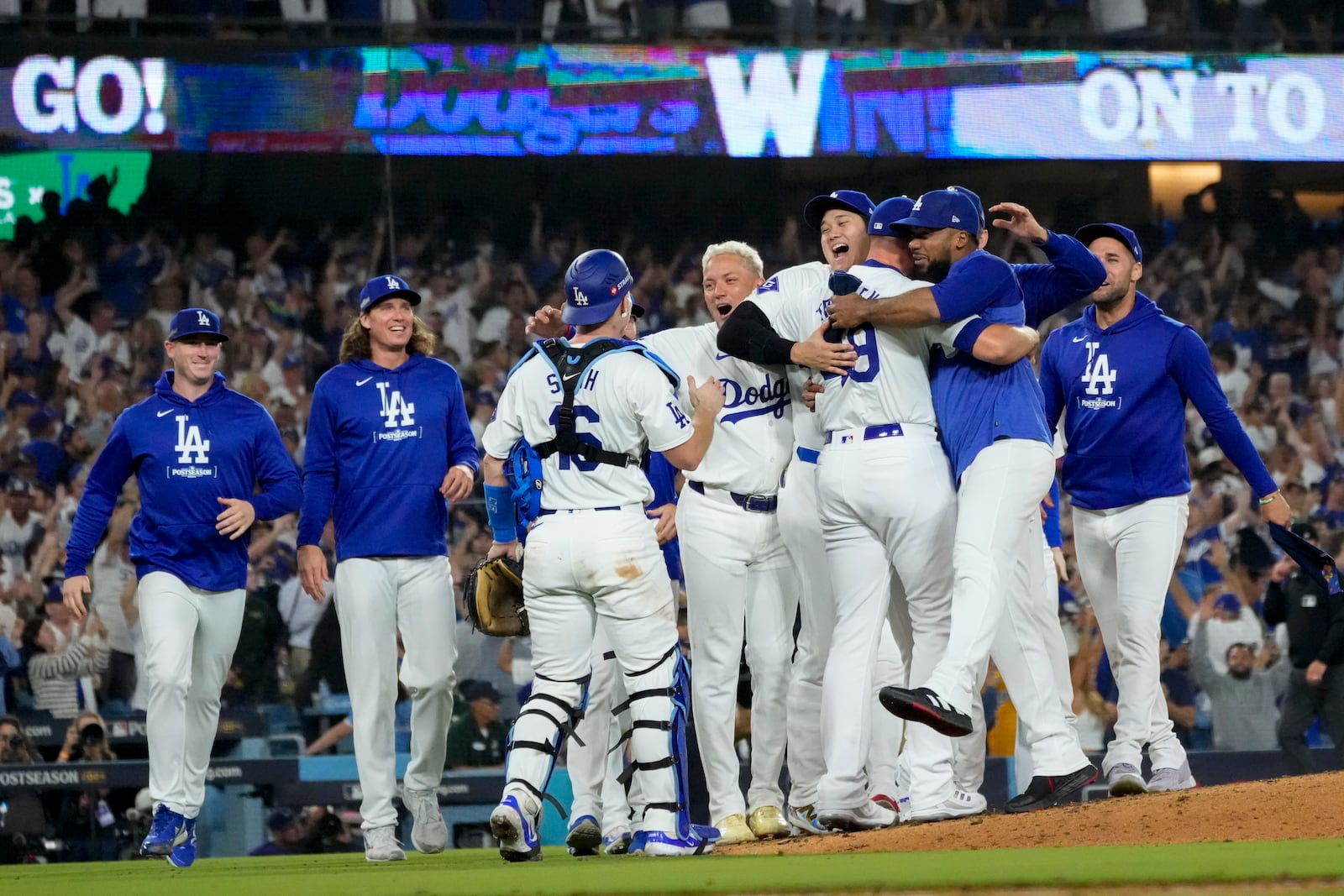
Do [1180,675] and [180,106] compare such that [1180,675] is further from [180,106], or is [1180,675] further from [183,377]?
[180,106]

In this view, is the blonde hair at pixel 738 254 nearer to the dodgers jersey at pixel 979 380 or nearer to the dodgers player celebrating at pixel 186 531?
the dodgers jersey at pixel 979 380

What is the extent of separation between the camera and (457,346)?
11805 mm

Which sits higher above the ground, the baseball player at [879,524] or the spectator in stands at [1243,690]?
the baseball player at [879,524]

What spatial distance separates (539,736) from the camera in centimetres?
517

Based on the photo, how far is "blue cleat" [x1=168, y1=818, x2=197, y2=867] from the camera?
6.37 m

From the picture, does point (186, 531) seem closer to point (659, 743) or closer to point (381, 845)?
point (381, 845)

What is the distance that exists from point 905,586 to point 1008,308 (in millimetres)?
952

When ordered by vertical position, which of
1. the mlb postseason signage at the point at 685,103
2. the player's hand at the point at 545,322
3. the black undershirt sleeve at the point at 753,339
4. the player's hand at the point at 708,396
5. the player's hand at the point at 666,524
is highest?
the mlb postseason signage at the point at 685,103

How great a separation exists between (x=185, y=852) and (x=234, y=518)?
128 cm

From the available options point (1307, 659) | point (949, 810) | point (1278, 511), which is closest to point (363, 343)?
point (949, 810)

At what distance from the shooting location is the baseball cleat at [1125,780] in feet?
19.6

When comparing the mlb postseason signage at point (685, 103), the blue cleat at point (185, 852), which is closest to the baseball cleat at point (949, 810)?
the blue cleat at point (185, 852)

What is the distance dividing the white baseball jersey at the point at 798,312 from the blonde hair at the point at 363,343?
1.54 m

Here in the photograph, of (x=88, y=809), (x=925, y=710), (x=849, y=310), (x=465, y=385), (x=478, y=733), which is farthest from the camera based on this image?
(x=465, y=385)
